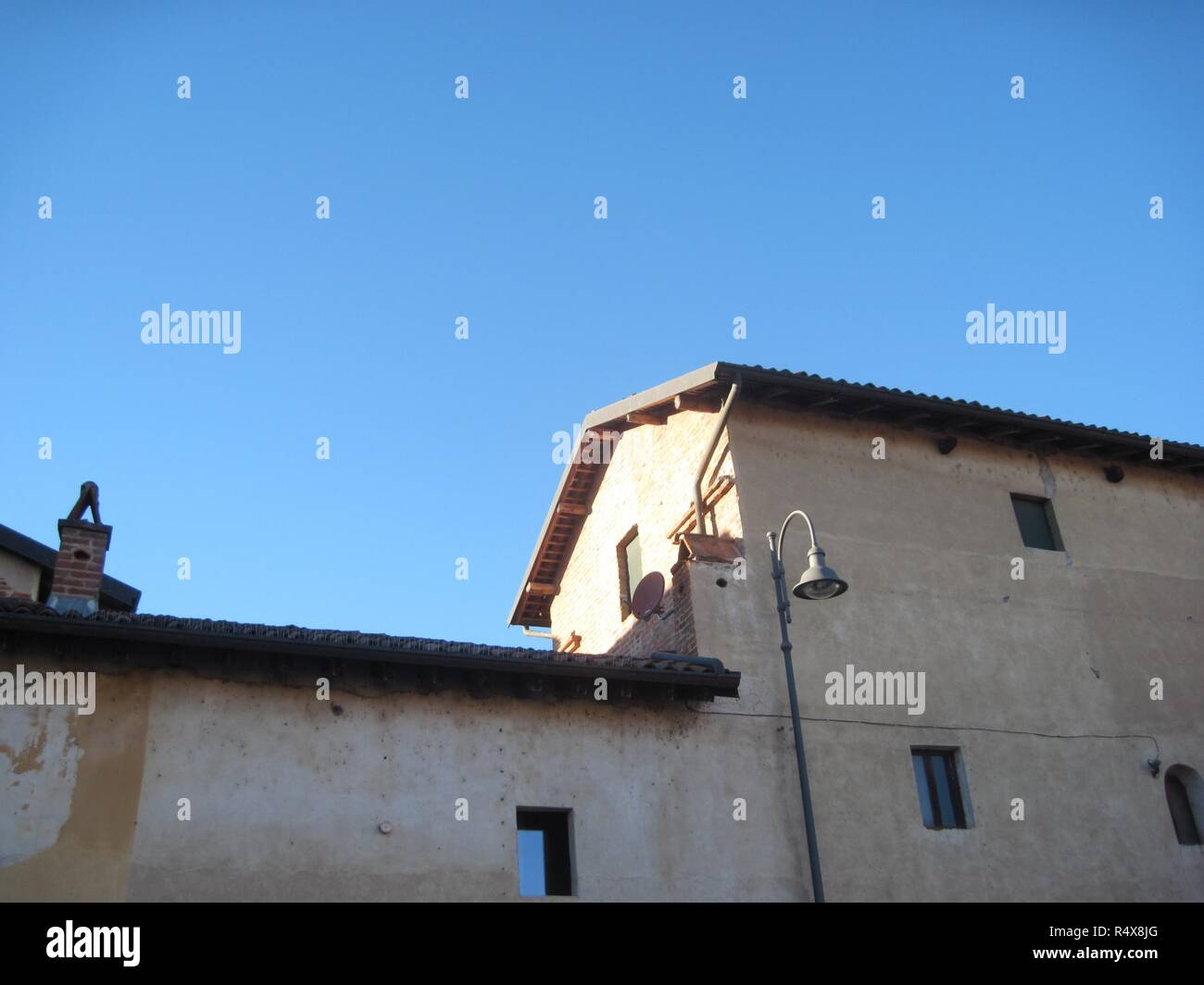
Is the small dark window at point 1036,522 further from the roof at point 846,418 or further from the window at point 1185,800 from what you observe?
the window at point 1185,800

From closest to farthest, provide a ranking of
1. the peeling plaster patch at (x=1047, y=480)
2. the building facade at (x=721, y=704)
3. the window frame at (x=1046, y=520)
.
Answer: the building facade at (x=721, y=704) < the window frame at (x=1046, y=520) < the peeling plaster patch at (x=1047, y=480)

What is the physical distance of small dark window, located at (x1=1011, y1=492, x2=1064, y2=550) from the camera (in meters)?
16.3

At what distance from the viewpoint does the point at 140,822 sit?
10.5 m

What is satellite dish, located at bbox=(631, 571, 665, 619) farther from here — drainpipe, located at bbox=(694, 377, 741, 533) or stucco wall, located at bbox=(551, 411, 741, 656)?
drainpipe, located at bbox=(694, 377, 741, 533)

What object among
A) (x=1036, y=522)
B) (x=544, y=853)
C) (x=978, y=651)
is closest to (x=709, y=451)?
(x=978, y=651)

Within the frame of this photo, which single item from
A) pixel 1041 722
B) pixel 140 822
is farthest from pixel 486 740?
pixel 1041 722

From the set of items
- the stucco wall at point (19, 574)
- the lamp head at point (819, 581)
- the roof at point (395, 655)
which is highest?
the stucco wall at point (19, 574)

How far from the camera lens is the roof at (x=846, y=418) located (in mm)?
15117

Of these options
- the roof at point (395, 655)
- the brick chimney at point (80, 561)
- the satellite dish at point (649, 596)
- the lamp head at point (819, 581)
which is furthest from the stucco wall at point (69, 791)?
the lamp head at point (819, 581)

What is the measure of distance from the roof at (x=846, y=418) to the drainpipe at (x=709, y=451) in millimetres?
178
